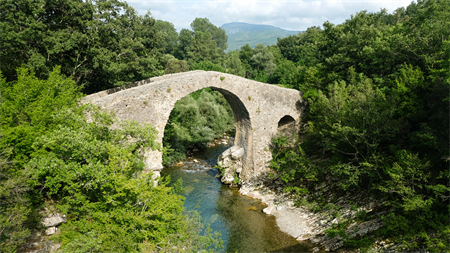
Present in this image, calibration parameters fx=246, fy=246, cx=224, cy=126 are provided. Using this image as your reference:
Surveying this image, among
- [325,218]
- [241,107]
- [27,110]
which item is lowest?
[325,218]

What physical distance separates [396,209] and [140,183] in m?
10.2

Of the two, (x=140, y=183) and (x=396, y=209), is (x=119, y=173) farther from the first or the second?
(x=396, y=209)

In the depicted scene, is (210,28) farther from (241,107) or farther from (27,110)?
(27,110)

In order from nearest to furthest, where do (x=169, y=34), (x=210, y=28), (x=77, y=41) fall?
(x=77, y=41), (x=169, y=34), (x=210, y=28)

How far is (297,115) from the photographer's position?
19.7m

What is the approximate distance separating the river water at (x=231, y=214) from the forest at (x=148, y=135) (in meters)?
1.22

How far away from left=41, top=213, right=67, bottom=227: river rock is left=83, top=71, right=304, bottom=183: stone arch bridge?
197 inches

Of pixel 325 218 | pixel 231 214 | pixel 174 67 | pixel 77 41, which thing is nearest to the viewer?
pixel 325 218

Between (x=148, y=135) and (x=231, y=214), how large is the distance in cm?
708

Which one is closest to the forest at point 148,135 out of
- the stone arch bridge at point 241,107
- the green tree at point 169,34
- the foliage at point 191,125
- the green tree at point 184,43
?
the foliage at point 191,125

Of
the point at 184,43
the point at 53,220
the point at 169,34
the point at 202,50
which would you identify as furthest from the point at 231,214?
the point at 169,34

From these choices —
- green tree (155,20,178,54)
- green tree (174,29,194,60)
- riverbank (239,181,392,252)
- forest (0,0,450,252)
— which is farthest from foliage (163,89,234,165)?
green tree (155,20,178,54)

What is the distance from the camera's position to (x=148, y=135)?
10.5 meters

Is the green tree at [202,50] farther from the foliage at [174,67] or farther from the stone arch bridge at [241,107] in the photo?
the stone arch bridge at [241,107]
